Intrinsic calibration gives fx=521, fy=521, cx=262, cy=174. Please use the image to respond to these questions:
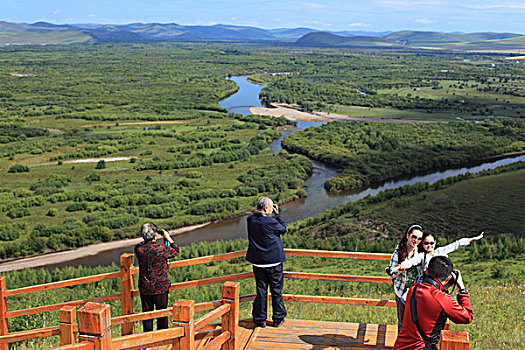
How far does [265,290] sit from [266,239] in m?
0.92

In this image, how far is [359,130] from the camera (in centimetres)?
8019

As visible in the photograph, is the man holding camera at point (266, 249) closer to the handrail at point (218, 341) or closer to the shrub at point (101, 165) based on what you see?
the handrail at point (218, 341)

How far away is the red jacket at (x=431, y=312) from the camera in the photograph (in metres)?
5.53

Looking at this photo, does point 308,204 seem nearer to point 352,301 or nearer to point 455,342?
point 352,301

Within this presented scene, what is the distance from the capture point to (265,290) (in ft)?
28.2

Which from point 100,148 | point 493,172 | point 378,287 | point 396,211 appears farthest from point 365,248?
point 100,148

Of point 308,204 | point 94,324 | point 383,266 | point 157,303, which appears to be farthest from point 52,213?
point 94,324

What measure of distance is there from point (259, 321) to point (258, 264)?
1049 millimetres

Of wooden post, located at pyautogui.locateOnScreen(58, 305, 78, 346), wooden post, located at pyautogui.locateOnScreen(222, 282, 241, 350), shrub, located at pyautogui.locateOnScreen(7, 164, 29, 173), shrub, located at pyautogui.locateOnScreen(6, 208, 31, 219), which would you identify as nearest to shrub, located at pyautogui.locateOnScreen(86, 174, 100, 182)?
shrub, located at pyautogui.locateOnScreen(7, 164, 29, 173)

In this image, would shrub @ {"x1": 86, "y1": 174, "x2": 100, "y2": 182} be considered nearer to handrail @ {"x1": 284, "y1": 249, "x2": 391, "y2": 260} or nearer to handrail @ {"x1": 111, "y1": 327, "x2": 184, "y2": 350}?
handrail @ {"x1": 284, "y1": 249, "x2": 391, "y2": 260}

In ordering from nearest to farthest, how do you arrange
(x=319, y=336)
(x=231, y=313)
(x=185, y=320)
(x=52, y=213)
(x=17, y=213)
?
(x=185, y=320), (x=231, y=313), (x=319, y=336), (x=17, y=213), (x=52, y=213)

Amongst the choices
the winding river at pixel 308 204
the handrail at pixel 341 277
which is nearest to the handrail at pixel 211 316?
the handrail at pixel 341 277

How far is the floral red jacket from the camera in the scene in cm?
790

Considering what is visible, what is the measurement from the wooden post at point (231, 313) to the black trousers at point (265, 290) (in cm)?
106
